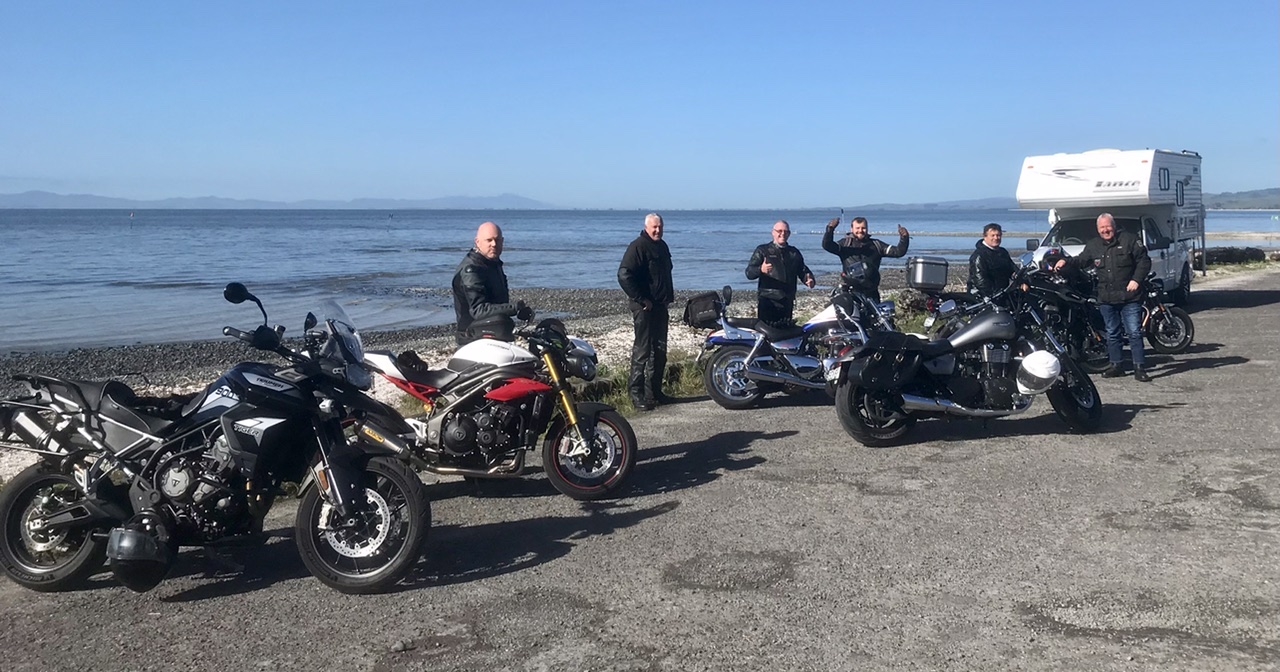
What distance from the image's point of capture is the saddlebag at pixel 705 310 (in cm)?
1000

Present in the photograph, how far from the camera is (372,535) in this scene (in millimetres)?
5141

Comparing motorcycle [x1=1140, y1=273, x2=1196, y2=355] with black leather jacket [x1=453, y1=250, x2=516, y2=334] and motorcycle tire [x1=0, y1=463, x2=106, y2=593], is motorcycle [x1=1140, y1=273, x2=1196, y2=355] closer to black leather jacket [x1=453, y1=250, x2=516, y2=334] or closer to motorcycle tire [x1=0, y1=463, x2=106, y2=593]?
black leather jacket [x1=453, y1=250, x2=516, y2=334]

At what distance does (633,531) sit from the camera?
19.7 ft

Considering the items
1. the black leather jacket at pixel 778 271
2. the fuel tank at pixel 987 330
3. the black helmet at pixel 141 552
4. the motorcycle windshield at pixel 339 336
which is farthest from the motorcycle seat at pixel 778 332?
the black helmet at pixel 141 552

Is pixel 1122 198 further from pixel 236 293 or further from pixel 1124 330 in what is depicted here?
pixel 236 293

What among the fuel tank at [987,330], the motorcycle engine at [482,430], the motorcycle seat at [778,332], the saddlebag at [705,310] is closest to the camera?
the motorcycle engine at [482,430]

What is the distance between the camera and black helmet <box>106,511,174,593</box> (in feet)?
16.1

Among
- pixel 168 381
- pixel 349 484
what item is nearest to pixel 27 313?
pixel 168 381

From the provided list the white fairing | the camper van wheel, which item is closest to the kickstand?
the white fairing

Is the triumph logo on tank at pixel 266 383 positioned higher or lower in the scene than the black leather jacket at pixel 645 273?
Result: lower

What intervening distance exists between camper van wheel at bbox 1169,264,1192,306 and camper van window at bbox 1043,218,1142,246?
145 centimetres

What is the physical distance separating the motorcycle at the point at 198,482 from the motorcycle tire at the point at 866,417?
378 centimetres

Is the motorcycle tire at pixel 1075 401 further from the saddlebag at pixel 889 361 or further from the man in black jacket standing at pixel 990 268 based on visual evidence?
the man in black jacket standing at pixel 990 268

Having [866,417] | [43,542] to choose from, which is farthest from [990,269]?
[43,542]
